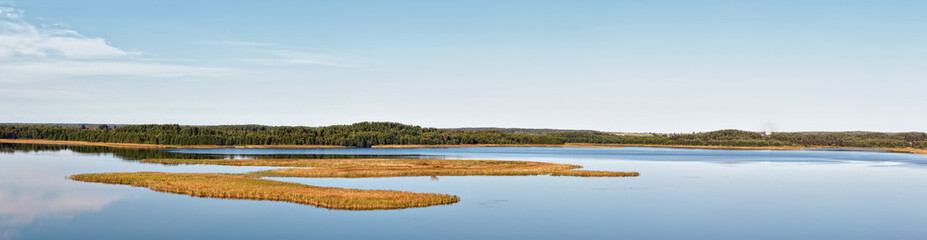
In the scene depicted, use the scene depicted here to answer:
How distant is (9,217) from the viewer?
Answer: 38.3m

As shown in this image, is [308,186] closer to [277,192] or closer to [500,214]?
[277,192]

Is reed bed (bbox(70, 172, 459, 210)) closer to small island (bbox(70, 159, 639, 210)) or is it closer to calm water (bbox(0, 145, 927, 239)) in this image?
small island (bbox(70, 159, 639, 210))

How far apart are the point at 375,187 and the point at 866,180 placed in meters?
52.6

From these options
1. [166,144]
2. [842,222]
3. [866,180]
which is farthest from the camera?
[166,144]

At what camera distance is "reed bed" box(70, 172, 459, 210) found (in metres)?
45.0

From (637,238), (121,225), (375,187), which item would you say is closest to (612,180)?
(375,187)

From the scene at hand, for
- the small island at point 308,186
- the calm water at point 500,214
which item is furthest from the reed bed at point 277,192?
the calm water at point 500,214

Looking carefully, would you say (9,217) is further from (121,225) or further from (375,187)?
(375,187)

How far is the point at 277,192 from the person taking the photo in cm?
4981

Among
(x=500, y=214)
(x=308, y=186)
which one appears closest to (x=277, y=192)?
(x=308, y=186)

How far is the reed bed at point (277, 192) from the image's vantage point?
148 ft

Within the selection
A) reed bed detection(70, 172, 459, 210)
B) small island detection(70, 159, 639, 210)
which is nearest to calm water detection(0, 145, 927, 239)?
reed bed detection(70, 172, 459, 210)

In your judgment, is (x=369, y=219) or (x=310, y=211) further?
(x=310, y=211)

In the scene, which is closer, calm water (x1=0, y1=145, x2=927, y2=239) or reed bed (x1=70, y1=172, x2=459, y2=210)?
calm water (x1=0, y1=145, x2=927, y2=239)
